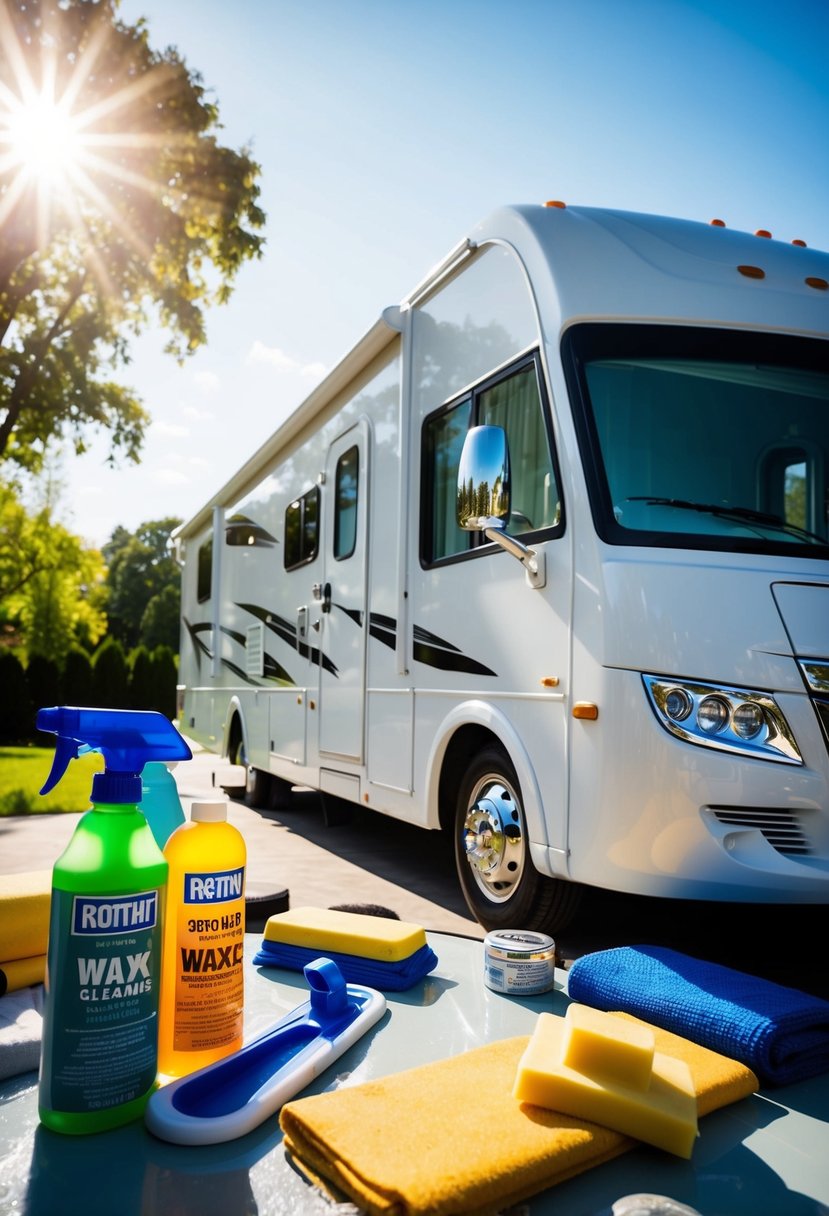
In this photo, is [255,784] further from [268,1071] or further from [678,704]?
[268,1071]

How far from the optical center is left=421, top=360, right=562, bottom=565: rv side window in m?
4.12

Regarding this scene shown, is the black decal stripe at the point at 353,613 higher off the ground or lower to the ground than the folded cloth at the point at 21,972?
higher

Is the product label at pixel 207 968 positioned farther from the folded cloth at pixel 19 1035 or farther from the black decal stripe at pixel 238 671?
the black decal stripe at pixel 238 671

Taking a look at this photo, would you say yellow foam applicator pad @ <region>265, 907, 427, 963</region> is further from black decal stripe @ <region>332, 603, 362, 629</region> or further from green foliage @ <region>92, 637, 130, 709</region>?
green foliage @ <region>92, 637, 130, 709</region>

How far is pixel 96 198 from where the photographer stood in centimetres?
1145

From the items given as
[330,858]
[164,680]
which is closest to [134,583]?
[164,680]

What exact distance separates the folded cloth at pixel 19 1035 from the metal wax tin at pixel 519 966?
726mm

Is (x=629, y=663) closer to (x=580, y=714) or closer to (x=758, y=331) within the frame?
(x=580, y=714)

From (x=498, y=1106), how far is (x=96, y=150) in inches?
464

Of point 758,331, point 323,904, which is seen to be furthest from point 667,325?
point 323,904

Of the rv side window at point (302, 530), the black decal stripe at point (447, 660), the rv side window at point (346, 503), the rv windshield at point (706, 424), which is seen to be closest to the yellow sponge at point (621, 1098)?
the rv windshield at point (706, 424)

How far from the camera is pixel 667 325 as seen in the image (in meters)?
3.98

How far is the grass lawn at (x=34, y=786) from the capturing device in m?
9.58

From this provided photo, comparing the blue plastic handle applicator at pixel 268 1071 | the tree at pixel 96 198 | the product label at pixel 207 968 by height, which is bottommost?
the blue plastic handle applicator at pixel 268 1071
